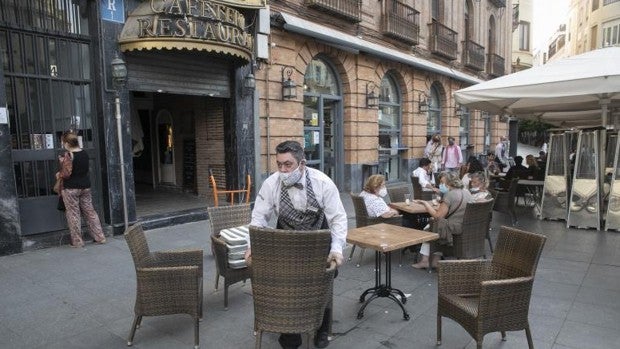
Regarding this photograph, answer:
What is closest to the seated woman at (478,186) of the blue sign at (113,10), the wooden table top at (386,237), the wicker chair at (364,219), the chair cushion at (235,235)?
the wicker chair at (364,219)

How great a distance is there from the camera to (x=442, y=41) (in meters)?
17.2

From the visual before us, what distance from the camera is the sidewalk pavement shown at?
3.59 meters

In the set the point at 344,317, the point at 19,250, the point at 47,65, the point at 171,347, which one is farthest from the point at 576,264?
the point at 47,65

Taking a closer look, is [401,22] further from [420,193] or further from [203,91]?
[203,91]

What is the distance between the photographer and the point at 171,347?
3475 mm

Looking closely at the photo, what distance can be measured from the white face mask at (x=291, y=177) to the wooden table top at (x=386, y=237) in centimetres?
123

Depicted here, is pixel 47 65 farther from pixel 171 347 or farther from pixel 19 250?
pixel 171 347

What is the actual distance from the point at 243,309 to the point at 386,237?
1.57 metres

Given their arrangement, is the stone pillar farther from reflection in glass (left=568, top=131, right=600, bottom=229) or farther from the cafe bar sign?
reflection in glass (left=568, top=131, right=600, bottom=229)

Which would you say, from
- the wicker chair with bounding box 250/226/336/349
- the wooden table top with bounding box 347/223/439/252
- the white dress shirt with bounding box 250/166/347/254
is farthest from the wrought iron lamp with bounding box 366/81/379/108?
the wicker chair with bounding box 250/226/336/349

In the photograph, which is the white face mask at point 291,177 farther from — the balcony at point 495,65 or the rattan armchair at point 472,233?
the balcony at point 495,65

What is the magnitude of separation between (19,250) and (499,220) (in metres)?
8.35

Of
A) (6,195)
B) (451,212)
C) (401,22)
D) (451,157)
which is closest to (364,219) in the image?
(451,212)

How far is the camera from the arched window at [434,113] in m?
17.9
